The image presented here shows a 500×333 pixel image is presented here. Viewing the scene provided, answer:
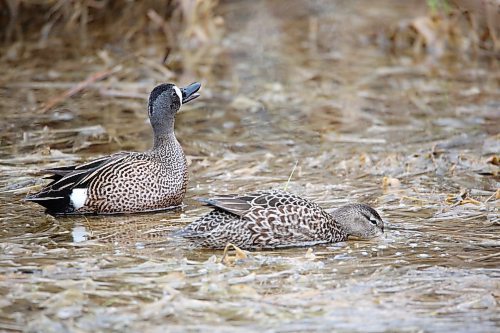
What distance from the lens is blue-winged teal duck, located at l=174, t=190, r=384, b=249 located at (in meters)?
6.77

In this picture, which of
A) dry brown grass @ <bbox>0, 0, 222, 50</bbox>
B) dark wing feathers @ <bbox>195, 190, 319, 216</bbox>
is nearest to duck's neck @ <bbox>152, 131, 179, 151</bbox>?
dark wing feathers @ <bbox>195, 190, 319, 216</bbox>

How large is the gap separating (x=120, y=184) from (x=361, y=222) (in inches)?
73.5

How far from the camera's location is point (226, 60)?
14312mm

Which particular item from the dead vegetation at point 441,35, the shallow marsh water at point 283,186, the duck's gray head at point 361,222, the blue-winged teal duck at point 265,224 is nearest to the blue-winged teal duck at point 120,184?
the shallow marsh water at point 283,186

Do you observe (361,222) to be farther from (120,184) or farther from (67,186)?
(67,186)

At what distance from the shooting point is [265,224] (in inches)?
267

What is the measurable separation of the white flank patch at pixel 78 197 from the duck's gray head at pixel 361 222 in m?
1.87

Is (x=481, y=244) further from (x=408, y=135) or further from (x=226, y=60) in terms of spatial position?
(x=226, y=60)

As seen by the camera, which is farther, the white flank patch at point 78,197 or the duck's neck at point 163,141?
the duck's neck at point 163,141

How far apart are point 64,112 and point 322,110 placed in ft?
9.27

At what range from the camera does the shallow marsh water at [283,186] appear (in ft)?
18.3

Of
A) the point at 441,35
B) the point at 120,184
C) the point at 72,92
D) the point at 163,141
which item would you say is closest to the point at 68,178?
the point at 120,184

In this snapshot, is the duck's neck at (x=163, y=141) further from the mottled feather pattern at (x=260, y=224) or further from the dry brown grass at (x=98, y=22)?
the dry brown grass at (x=98, y=22)

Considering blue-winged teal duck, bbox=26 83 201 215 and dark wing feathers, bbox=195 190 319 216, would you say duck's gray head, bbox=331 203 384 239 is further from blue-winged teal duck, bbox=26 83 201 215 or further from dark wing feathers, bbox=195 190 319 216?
blue-winged teal duck, bbox=26 83 201 215
